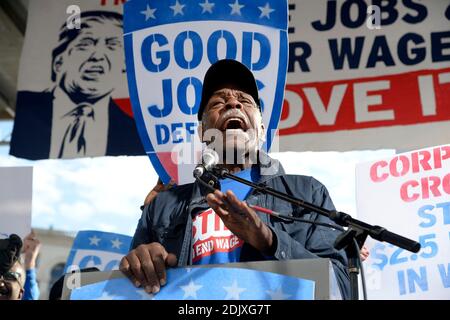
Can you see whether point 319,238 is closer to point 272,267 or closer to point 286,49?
point 272,267

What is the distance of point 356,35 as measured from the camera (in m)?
5.22

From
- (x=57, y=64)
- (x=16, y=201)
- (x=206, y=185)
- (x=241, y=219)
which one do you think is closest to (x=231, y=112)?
(x=206, y=185)

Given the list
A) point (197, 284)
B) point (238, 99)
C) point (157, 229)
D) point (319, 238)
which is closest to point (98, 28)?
point (238, 99)

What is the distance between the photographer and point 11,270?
420 centimetres

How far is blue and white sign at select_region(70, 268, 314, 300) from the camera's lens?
191 cm

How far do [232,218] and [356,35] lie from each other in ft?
10.9

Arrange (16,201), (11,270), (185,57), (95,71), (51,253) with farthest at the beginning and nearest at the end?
(51,253) < (95,71) < (16,201) < (185,57) < (11,270)

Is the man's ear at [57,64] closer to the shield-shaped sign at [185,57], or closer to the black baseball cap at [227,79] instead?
the shield-shaped sign at [185,57]

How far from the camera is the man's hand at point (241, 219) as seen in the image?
2080 mm

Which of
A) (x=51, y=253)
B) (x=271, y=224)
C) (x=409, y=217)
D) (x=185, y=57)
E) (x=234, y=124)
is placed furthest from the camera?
(x=51, y=253)

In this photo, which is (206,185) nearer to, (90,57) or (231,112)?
(231,112)

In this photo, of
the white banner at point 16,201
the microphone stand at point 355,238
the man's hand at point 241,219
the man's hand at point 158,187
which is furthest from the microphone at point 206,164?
the white banner at point 16,201

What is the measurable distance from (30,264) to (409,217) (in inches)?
86.1

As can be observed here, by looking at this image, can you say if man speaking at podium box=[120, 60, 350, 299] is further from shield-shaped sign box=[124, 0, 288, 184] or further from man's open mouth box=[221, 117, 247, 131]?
shield-shaped sign box=[124, 0, 288, 184]
